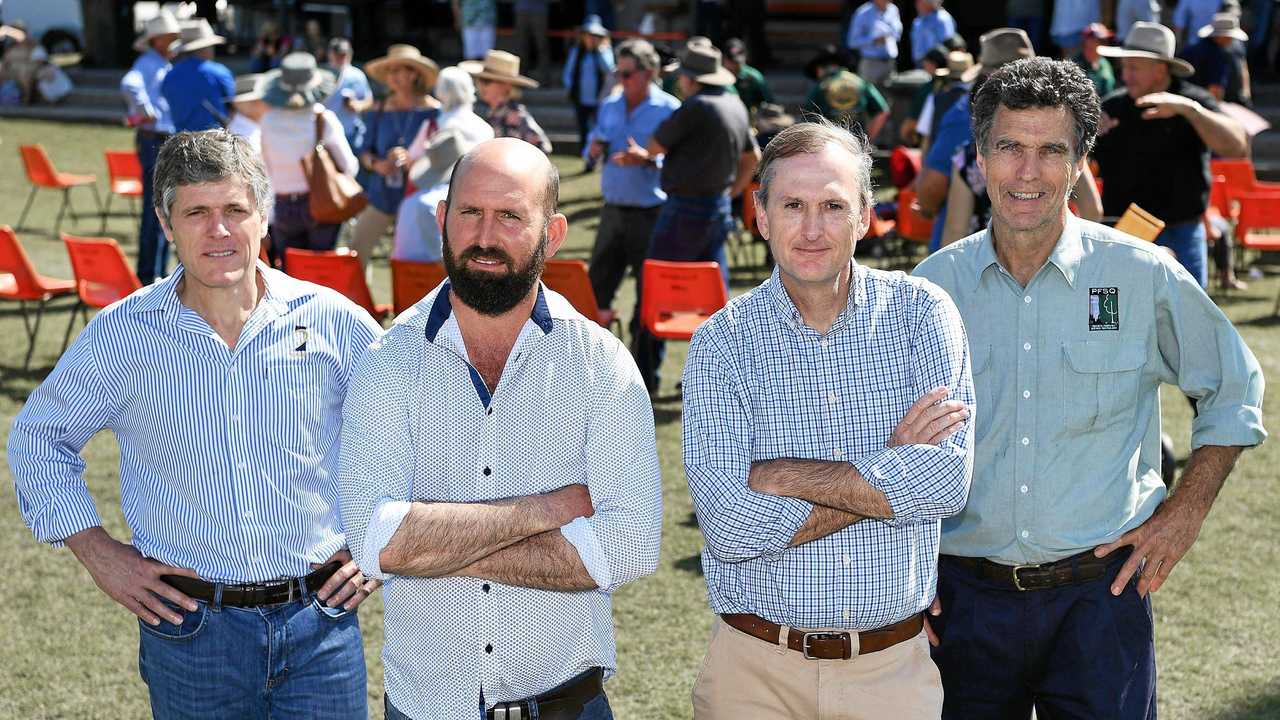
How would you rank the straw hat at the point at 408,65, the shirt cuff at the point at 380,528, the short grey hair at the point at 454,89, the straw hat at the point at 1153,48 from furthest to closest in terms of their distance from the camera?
the straw hat at the point at 408,65
the short grey hair at the point at 454,89
the straw hat at the point at 1153,48
the shirt cuff at the point at 380,528

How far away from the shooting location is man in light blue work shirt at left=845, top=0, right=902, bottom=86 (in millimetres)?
18984

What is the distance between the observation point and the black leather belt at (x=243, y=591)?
3330 millimetres

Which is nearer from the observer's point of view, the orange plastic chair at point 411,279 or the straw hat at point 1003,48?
the straw hat at point 1003,48

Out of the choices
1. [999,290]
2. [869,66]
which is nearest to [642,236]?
[999,290]

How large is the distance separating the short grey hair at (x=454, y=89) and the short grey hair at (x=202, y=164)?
→ 6310 mm

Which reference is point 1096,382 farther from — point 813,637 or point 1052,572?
point 813,637

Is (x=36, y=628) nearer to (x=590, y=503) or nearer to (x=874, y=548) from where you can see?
(x=590, y=503)

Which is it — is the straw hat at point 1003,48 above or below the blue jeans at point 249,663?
above

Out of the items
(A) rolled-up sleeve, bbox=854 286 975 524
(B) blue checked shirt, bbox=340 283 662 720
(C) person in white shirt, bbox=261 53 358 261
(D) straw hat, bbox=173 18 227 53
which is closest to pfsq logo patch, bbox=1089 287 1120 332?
(A) rolled-up sleeve, bbox=854 286 975 524

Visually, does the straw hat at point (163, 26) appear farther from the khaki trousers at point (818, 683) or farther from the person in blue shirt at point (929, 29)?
the khaki trousers at point (818, 683)

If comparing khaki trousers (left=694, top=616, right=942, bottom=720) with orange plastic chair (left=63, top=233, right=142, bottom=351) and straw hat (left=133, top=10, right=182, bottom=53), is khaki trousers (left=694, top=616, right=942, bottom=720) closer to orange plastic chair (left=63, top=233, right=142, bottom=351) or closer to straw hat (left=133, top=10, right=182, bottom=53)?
orange plastic chair (left=63, top=233, right=142, bottom=351)

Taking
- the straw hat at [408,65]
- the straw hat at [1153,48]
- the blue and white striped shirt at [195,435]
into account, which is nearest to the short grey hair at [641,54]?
the straw hat at [408,65]

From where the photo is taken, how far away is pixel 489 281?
115 inches

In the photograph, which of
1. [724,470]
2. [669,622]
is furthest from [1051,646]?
[669,622]
